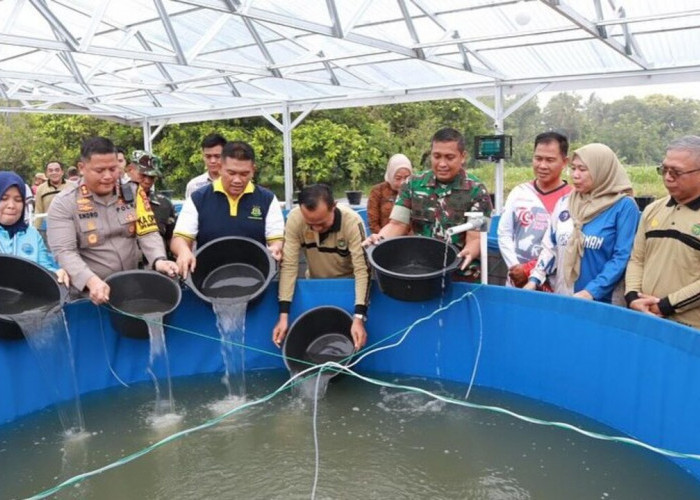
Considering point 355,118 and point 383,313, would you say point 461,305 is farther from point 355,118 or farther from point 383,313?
point 355,118

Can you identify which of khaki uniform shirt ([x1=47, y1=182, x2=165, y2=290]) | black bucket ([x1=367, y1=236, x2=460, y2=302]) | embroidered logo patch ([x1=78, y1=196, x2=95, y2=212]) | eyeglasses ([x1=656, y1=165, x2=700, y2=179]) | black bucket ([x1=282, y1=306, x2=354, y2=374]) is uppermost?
eyeglasses ([x1=656, y1=165, x2=700, y2=179])

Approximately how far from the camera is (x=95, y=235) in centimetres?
283

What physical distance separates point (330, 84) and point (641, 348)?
6.55 meters

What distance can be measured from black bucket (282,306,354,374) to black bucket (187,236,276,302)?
316 mm

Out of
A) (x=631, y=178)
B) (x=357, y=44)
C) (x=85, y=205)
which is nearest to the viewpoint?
(x=85, y=205)

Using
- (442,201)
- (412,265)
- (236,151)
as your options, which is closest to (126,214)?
(236,151)

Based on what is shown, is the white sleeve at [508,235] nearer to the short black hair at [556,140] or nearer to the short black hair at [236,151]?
the short black hair at [556,140]

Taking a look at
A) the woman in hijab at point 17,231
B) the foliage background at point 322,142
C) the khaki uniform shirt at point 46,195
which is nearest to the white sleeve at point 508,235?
the woman in hijab at point 17,231

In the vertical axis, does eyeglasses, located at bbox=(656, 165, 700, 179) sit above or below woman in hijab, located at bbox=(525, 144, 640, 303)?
above

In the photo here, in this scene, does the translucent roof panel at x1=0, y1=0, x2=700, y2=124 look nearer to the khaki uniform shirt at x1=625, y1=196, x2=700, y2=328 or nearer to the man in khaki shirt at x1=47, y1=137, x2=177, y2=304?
the man in khaki shirt at x1=47, y1=137, x2=177, y2=304

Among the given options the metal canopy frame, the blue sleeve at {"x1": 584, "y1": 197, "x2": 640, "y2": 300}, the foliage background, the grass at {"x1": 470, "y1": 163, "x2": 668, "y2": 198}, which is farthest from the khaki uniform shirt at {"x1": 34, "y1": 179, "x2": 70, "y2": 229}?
the grass at {"x1": 470, "y1": 163, "x2": 668, "y2": 198}

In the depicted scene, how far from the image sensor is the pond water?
2.16 m

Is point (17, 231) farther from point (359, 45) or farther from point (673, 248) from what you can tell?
point (359, 45)

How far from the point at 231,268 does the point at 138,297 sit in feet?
1.76
